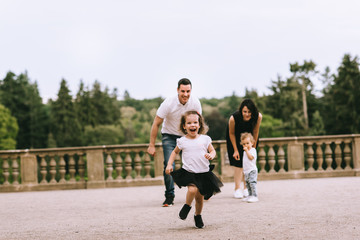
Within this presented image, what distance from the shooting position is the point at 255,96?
72438mm

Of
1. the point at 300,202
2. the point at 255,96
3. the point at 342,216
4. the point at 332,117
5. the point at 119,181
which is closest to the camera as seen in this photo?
the point at 342,216

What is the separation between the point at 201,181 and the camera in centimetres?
565

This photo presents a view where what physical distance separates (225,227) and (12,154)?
8.53 m

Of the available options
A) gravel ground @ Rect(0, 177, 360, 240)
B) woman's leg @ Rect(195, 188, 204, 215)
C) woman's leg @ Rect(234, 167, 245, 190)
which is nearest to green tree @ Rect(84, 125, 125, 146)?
gravel ground @ Rect(0, 177, 360, 240)

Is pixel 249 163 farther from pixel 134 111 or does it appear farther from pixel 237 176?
pixel 134 111

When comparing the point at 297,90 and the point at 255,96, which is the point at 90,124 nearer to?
the point at 255,96

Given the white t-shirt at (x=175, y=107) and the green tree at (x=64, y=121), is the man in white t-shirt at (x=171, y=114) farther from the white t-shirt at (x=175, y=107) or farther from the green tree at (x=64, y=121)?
the green tree at (x=64, y=121)

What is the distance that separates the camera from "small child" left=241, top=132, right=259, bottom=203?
26.4 feet

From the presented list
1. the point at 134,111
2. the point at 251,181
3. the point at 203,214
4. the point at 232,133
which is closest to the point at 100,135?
the point at 134,111

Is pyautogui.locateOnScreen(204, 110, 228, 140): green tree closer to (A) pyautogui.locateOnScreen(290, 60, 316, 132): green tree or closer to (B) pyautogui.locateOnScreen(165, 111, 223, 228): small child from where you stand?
(A) pyautogui.locateOnScreen(290, 60, 316, 132): green tree

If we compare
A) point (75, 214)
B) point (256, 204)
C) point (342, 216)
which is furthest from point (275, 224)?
point (75, 214)

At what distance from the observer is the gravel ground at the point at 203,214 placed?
510cm

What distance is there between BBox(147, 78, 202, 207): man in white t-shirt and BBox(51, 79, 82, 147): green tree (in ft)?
220

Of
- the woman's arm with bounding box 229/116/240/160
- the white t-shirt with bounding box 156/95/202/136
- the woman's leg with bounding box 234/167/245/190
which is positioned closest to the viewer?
the white t-shirt with bounding box 156/95/202/136
